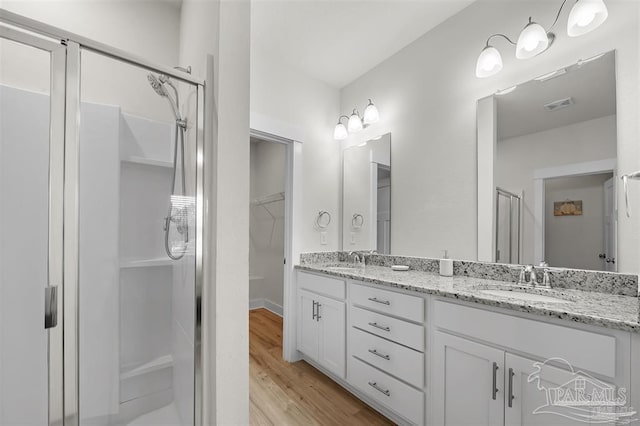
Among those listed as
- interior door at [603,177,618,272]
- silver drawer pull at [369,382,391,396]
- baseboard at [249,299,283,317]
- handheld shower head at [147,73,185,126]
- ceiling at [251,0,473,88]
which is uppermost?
ceiling at [251,0,473,88]

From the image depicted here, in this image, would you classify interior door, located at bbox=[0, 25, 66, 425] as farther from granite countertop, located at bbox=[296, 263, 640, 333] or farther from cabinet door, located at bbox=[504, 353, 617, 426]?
cabinet door, located at bbox=[504, 353, 617, 426]

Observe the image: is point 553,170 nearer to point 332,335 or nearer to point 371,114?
point 371,114

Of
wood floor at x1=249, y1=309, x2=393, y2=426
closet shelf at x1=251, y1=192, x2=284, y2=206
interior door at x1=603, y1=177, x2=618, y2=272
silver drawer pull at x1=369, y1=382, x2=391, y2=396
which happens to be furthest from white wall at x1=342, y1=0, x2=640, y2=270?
closet shelf at x1=251, y1=192, x2=284, y2=206

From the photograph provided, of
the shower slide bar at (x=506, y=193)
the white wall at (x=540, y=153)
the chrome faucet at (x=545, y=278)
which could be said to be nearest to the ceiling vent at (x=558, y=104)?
the white wall at (x=540, y=153)

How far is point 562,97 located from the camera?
1.58 m

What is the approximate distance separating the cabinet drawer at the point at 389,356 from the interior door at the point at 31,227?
1497 mm

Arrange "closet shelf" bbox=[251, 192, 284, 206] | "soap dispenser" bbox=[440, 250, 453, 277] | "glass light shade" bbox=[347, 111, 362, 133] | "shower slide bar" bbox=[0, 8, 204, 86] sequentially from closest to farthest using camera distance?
"shower slide bar" bbox=[0, 8, 204, 86] → "soap dispenser" bbox=[440, 250, 453, 277] → "glass light shade" bbox=[347, 111, 362, 133] → "closet shelf" bbox=[251, 192, 284, 206]

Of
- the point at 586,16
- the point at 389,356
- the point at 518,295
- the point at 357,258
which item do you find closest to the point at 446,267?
the point at 518,295

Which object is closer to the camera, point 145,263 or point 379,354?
point 145,263

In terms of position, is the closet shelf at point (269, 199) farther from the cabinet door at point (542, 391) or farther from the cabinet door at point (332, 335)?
the cabinet door at point (542, 391)

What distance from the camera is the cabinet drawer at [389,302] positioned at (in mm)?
1521

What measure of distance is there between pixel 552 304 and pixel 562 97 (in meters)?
1.19

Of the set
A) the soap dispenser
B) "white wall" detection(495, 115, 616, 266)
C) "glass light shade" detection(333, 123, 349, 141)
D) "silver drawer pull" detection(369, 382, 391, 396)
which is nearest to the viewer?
"white wall" detection(495, 115, 616, 266)

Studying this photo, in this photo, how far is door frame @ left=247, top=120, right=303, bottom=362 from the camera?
2.51 metres
